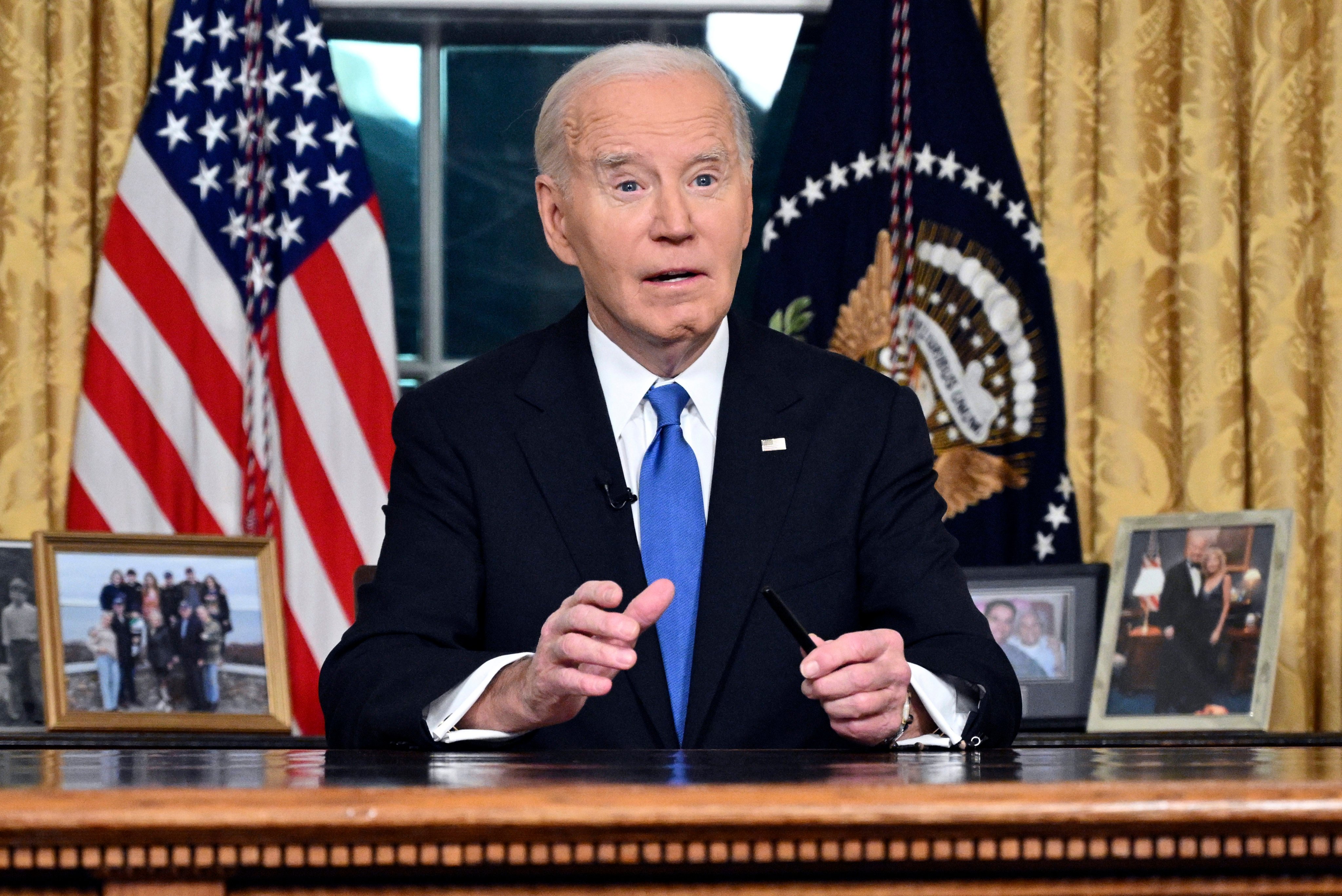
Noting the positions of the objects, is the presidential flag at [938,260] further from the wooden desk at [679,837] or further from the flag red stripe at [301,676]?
the wooden desk at [679,837]

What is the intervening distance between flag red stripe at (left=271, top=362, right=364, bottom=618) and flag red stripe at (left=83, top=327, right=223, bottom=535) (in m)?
0.17

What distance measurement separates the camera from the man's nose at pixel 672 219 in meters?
1.85

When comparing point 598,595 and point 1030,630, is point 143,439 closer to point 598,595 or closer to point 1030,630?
point 1030,630

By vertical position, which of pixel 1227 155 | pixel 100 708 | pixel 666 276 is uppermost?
pixel 1227 155

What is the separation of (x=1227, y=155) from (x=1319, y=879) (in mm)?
2282

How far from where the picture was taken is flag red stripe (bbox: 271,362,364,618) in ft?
9.47

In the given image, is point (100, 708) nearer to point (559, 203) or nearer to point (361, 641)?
point (361, 641)

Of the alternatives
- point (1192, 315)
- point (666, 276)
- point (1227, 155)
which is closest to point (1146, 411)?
point (1192, 315)

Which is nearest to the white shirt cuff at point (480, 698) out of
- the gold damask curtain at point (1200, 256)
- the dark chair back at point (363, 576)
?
the dark chair back at point (363, 576)

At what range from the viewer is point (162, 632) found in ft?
8.82

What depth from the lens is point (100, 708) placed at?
2607mm

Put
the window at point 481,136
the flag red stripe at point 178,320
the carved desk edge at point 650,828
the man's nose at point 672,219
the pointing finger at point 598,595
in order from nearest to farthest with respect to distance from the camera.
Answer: the carved desk edge at point 650,828 < the pointing finger at point 598,595 < the man's nose at point 672,219 < the flag red stripe at point 178,320 < the window at point 481,136

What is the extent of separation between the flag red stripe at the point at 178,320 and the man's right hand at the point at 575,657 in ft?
5.05

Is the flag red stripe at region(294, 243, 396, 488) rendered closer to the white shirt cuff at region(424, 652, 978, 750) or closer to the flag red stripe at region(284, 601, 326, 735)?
the flag red stripe at region(284, 601, 326, 735)
